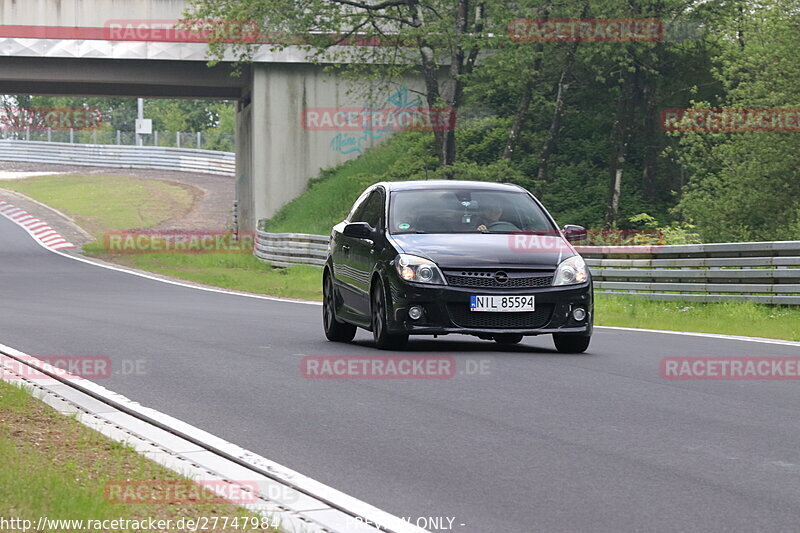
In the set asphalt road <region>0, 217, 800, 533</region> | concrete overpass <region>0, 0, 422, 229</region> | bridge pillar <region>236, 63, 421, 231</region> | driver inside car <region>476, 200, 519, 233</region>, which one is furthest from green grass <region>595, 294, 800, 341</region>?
bridge pillar <region>236, 63, 421, 231</region>

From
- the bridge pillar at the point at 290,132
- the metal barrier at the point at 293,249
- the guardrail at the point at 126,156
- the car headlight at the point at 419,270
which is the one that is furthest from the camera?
the guardrail at the point at 126,156

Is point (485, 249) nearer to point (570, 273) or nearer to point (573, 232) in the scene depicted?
point (570, 273)

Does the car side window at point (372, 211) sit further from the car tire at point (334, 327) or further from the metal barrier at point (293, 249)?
the metal barrier at point (293, 249)

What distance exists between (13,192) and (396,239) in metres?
60.8

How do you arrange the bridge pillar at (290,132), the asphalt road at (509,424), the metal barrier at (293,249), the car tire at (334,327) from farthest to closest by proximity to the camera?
the bridge pillar at (290,132)
the metal barrier at (293,249)
the car tire at (334,327)
the asphalt road at (509,424)

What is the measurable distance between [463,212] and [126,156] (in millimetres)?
77207

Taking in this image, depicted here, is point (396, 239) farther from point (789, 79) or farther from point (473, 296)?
point (789, 79)

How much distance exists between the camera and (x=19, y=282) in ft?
99.6

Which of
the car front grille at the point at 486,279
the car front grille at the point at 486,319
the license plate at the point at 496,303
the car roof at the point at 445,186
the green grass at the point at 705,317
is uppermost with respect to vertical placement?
the car roof at the point at 445,186

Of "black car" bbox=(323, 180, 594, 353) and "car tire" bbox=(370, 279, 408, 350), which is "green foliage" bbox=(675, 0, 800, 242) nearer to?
"black car" bbox=(323, 180, 594, 353)

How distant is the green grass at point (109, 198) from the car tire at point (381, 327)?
4359cm

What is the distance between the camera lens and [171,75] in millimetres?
45312

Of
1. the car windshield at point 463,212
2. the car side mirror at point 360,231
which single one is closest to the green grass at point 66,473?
the car side mirror at point 360,231

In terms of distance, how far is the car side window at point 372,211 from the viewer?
1406 centimetres
